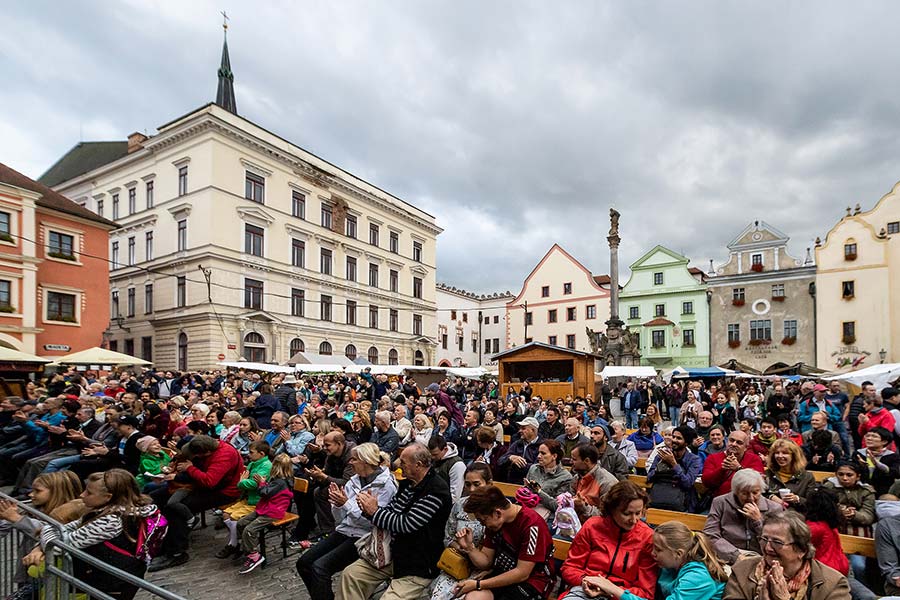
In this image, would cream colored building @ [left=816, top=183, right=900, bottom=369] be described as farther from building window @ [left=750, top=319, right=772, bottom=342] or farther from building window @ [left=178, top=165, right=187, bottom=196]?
building window @ [left=178, top=165, right=187, bottom=196]

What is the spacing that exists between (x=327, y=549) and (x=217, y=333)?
31066mm

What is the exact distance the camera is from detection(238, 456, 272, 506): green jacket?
263 inches

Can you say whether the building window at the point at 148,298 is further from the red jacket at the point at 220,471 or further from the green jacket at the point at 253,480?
the green jacket at the point at 253,480

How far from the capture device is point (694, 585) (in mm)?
3604

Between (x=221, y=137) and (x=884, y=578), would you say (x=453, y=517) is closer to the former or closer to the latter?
(x=884, y=578)

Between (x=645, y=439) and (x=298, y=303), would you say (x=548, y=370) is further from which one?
(x=298, y=303)

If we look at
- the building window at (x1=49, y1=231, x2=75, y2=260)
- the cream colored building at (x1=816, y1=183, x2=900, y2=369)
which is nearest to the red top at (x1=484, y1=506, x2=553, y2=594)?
the building window at (x1=49, y1=231, x2=75, y2=260)

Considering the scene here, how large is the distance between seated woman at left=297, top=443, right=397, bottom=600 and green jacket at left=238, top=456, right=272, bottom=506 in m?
1.92

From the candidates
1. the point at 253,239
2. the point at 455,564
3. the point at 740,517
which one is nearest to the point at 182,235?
the point at 253,239


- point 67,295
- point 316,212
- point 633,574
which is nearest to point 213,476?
point 633,574

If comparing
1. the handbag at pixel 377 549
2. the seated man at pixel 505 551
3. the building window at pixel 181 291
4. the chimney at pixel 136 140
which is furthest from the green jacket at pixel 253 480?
the chimney at pixel 136 140

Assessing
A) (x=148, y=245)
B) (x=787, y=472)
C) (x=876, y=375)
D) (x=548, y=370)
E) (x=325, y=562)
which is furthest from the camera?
(x=148, y=245)

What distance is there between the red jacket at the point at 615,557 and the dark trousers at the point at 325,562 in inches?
84.3

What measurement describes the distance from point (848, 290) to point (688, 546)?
4466cm
